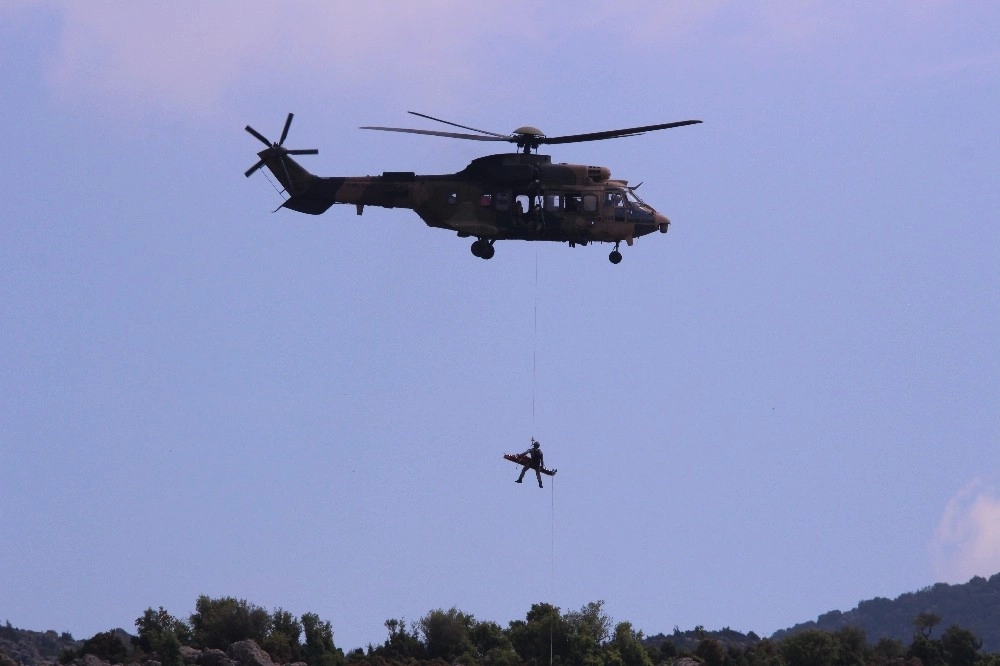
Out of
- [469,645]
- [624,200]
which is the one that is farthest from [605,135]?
[469,645]

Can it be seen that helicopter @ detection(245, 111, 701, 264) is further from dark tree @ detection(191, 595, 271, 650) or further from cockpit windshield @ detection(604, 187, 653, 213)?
dark tree @ detection(191, 595, 271, 650)

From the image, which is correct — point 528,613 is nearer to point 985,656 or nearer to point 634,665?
point 634,665

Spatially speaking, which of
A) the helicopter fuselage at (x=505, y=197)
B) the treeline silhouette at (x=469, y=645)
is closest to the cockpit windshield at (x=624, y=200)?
the helicopter fuselage at (x=505, y=197)

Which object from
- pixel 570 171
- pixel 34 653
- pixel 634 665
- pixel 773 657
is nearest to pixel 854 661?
pixel 773 657

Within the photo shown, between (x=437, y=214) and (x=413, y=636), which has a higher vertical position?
(x=437, y=214)

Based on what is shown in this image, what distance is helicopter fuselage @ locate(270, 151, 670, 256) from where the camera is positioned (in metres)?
55.6

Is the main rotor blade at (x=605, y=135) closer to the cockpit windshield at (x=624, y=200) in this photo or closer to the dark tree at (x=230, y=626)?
the cockpit windshield at (x=624, y=200)

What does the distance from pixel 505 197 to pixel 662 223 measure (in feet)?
17.0

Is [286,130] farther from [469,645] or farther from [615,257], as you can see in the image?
[469,645]

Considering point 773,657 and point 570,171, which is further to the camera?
point 773,657

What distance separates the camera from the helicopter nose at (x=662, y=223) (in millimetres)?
57312

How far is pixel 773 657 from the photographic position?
78.8 metres

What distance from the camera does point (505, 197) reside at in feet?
182

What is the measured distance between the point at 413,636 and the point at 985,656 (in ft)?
88.8
